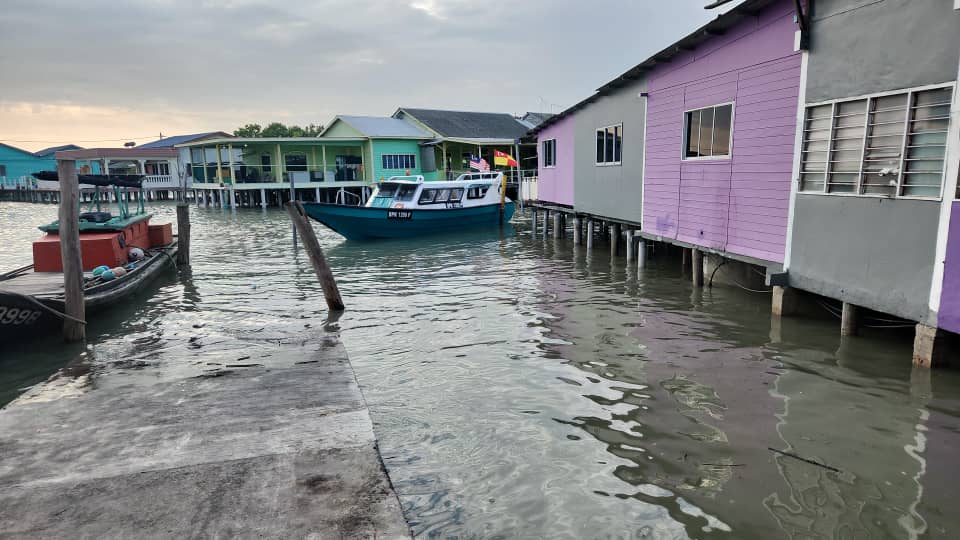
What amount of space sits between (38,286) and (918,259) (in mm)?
12718

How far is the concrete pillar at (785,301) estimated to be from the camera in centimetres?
910

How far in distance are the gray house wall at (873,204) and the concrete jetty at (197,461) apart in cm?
616

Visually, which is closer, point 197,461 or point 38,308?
point 197,461

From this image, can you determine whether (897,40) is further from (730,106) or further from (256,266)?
(256,266)

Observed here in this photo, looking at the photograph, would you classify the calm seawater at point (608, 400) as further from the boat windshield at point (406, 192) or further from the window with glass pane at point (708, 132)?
the boat windshield at point (406, 192)

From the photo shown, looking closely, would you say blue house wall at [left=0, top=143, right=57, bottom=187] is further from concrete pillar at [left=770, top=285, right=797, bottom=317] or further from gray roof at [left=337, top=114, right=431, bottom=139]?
concrete pillar at [left=770, top=285, right=797, bottom=317]

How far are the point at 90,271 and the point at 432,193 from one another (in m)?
13.2

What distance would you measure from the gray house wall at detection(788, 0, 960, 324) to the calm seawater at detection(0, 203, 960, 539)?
86cm

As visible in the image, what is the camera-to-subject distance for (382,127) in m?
40.9

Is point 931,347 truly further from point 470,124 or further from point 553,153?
point 470,124

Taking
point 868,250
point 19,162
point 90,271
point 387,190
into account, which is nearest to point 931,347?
point 868,250

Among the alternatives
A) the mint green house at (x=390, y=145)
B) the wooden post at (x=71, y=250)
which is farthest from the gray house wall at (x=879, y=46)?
the mint green house at (x=390, y=145)

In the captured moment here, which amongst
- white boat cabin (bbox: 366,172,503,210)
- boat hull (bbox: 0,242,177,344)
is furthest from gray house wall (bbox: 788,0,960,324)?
white boat cabin (bbox: 366,172,503,210)

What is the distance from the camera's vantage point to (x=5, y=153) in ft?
182
